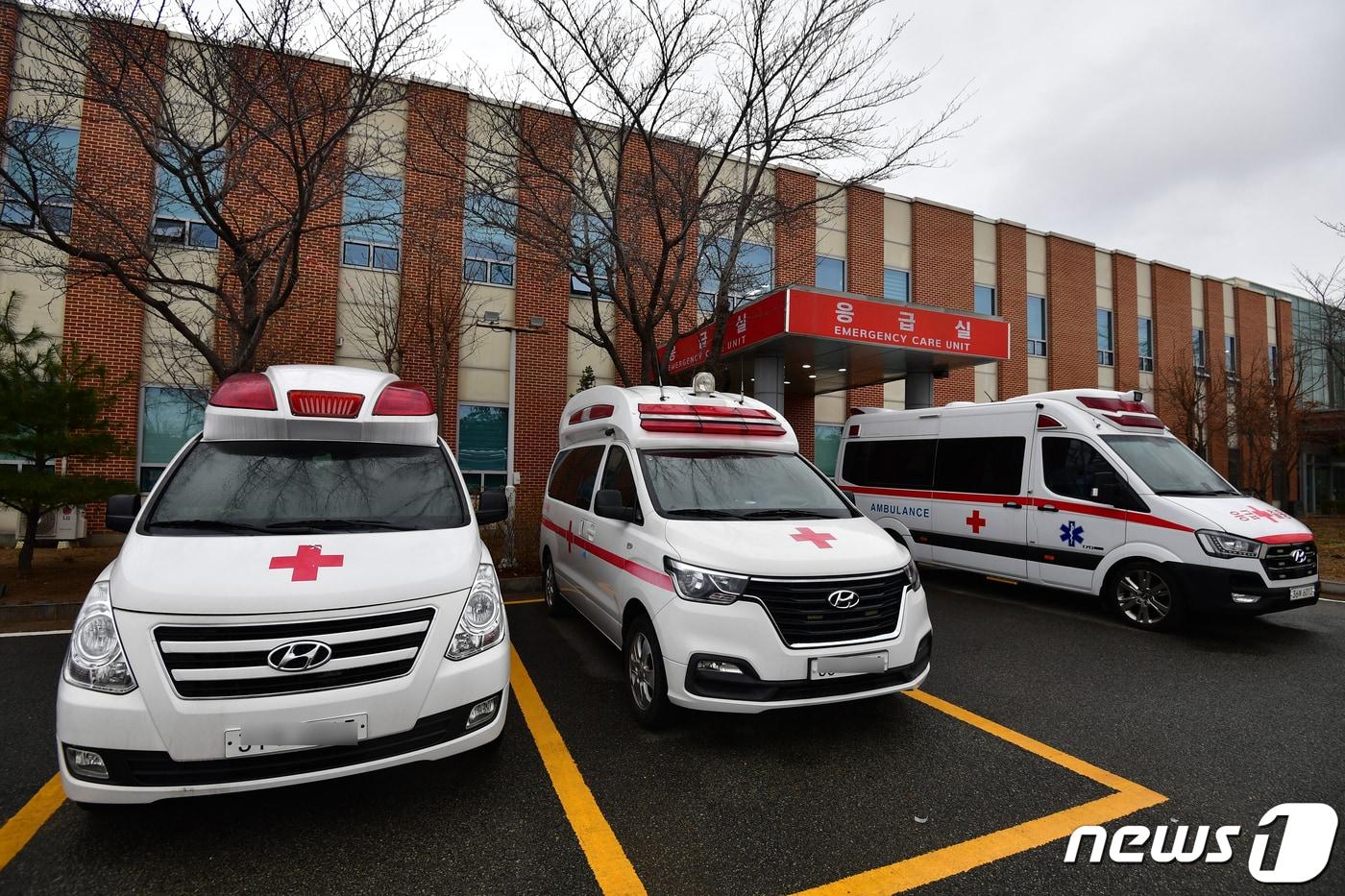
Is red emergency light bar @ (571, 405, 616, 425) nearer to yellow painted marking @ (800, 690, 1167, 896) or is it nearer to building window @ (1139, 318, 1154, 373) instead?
yellow painted marking @ (800, 690, 1167, 896)

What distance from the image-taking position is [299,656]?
2.52 metres

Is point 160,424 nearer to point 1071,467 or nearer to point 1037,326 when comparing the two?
point 1071,467

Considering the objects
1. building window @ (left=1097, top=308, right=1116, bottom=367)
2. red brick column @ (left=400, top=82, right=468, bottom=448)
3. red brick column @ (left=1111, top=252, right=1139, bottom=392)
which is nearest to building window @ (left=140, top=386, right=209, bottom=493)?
red brick column @ (left=400, top=82, right=468, bottom=448)

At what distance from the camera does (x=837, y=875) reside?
8.02 ft

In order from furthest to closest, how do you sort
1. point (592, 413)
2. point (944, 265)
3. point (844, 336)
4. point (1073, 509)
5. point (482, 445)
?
point (944, 265), point (482, 445), point (844, 336), point (1073, 509), point (592, 413)

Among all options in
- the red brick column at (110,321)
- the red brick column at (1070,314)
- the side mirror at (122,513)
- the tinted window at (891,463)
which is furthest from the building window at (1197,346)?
the red brick column at (110,321)

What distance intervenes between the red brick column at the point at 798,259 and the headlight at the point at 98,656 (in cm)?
1346

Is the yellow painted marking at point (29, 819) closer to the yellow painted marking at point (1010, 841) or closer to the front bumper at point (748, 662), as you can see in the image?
the front bumper at point (748, 662)

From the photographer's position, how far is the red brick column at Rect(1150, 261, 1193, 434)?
22.1 metres

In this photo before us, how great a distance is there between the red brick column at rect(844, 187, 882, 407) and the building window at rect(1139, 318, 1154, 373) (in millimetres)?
12117

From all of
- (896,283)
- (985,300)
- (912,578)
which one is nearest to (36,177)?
(912,578)

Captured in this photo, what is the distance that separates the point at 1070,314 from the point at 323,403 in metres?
23.7

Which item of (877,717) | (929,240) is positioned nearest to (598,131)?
(877,717)

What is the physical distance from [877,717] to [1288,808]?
1922mm
